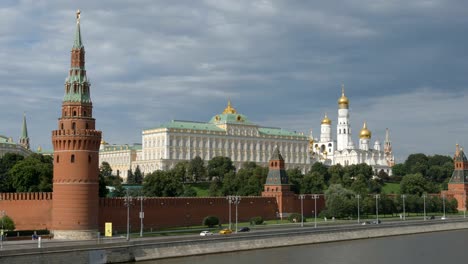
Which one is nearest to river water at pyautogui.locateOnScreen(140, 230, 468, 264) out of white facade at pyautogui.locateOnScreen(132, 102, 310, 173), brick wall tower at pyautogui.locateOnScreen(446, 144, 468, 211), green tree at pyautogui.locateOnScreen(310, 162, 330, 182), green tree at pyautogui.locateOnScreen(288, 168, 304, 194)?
green tree at pyautogui.locateOnScreen(288, 168, 304, 194)

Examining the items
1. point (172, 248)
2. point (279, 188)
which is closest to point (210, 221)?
point (279, 188)

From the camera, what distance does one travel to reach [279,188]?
9450 centimetres

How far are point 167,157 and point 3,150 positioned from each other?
3219cm

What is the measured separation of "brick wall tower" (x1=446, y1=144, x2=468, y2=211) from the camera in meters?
118

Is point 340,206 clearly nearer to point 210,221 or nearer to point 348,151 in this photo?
point 210,221

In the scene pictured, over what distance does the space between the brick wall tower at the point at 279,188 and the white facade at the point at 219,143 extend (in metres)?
56.2

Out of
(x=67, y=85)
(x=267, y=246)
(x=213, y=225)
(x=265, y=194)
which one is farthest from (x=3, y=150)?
(x=267, y=246)

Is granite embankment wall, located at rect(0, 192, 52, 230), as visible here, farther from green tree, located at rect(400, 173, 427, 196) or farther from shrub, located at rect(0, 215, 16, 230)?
green tree, located at rect(400, 173, 427, 196)

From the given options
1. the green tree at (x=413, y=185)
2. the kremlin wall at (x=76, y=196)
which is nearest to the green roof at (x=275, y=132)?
the green tree at (x=413, y=185)

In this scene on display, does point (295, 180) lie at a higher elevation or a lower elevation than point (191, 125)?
lower

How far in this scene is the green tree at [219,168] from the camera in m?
131

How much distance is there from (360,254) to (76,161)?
2416cm

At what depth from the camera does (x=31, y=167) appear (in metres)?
78.1

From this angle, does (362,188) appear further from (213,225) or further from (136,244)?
(136,244)
